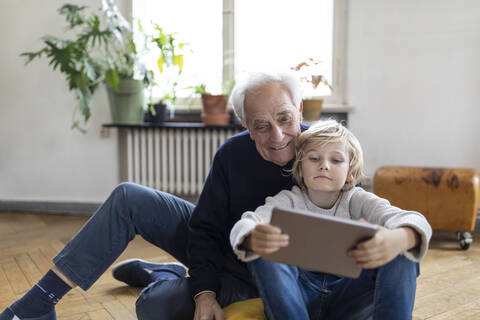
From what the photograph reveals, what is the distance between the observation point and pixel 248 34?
10.6ft

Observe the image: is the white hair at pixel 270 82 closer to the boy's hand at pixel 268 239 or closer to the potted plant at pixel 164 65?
the boy's hand at pixel 268 239

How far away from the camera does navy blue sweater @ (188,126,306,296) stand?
129cm

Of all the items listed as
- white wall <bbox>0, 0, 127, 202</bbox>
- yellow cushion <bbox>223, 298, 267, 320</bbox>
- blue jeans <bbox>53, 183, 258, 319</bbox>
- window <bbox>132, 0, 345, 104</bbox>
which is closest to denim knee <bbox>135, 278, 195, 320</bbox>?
blue jeans <bbox>53, 183, 258, 319</bbox>

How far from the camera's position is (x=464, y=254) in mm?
2354

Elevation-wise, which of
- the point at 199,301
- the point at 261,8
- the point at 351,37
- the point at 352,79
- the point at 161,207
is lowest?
the point at 199,301

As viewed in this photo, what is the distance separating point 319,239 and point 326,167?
294 millimetres

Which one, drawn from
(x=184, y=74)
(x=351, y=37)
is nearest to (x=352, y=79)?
(x=351, y=37)

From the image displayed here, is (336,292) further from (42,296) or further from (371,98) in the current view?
(371,98)

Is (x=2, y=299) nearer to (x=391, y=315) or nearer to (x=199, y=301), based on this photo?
Answer: (x=199, y=301)

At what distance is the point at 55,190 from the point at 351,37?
97.1 inches

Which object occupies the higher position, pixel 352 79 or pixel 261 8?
pixel 261 8

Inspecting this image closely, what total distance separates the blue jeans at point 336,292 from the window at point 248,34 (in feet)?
6.96

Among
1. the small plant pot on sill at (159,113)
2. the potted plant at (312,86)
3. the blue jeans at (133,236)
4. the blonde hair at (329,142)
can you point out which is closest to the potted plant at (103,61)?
the small plant pot on sill at (159,113)

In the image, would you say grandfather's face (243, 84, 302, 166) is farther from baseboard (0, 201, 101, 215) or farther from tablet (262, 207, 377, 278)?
baseboard (0, 201, 101, 215)
